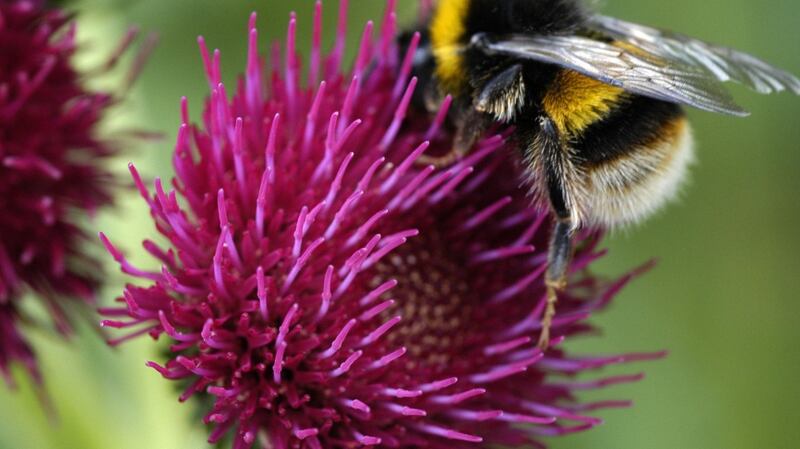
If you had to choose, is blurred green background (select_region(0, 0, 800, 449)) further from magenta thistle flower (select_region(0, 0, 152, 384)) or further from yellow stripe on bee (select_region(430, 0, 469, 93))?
yellow stripe on bee (select_region(430, 0, 469, 93))

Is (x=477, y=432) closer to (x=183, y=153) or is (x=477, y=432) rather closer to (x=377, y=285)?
(x=377, y=285)

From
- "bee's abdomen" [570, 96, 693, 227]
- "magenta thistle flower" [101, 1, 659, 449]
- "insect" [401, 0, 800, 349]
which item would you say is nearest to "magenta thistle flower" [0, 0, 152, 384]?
"magenta thistle flower" [101, 1, 659, 449]

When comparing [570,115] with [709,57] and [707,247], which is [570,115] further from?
[707,247]

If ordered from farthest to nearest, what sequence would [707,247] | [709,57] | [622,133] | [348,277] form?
1. [707,247]
2. [709,57]
3. [622,133]
4. [348,277]

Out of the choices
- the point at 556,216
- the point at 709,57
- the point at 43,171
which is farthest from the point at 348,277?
the point at 709,57

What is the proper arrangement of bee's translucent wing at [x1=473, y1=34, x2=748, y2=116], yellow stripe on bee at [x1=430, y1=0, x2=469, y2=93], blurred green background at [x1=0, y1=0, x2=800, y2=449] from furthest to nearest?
blurred green background at [x1=0, y1=0, x2=800, y2=449] → yellow stripe on bee at [x1=430, y1=0, x2=469, y2=93] → bee's translucent wing at [x1=473, y1=34, x2=748, y2=116]

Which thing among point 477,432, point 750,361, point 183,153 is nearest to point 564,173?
point 477,432
